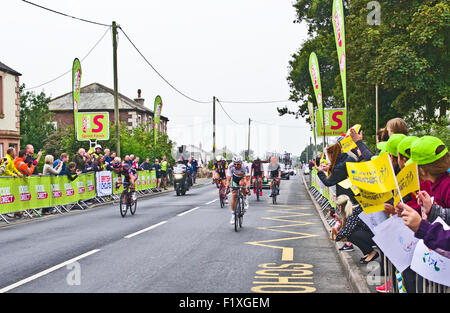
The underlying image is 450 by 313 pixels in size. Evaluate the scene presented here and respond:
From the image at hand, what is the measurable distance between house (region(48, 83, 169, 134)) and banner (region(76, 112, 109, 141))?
38.0m

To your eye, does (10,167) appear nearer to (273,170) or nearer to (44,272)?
(44,272)

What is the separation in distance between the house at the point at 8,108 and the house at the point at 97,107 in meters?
32.8

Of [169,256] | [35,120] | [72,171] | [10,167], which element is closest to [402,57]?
[72,171]

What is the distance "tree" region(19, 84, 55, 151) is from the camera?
5741cm

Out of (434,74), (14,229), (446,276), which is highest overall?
(434,74)

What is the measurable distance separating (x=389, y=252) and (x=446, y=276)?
0.68m

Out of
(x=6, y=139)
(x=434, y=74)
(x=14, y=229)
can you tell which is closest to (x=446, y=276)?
(x=14, y=229)

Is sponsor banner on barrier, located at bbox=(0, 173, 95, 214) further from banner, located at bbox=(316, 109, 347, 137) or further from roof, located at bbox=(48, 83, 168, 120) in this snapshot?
roof, located at bbox=(48, 83, 168, 120)

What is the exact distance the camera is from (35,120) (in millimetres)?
59125

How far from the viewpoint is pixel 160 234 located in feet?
39.1

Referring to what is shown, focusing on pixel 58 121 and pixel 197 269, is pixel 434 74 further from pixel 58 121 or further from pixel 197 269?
pixel 58 121

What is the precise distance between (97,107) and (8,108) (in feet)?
121

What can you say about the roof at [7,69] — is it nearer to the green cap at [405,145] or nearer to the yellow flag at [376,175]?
the yellow flag at [376,175]

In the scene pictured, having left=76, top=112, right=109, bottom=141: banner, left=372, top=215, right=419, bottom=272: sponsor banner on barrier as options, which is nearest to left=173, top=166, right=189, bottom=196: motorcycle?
left=76, top=112, right=109, bottom=141: banner
